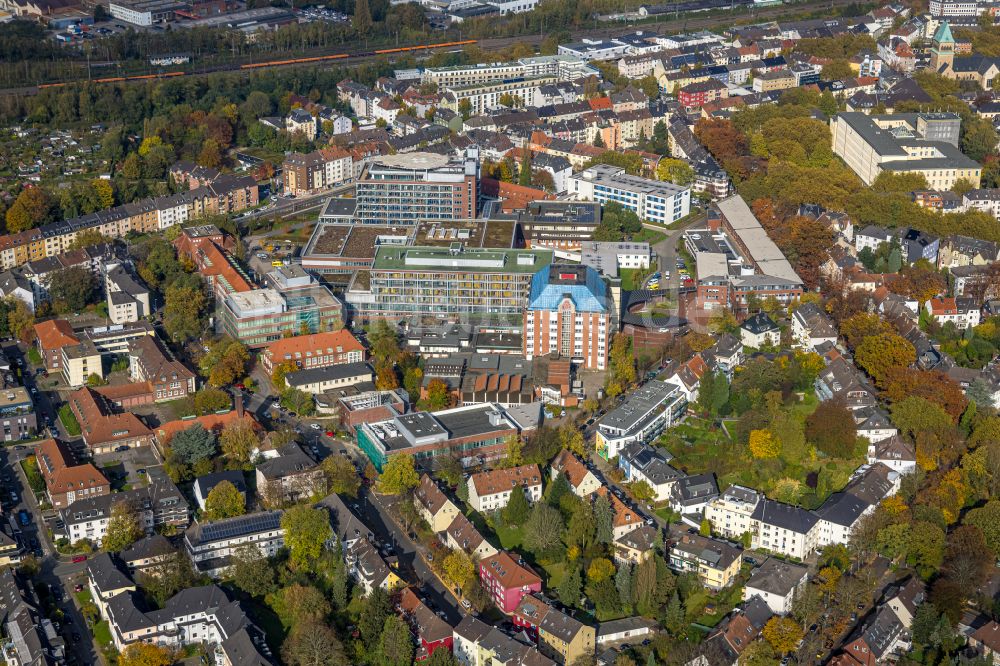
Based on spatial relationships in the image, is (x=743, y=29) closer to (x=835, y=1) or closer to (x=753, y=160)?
(x=835, y=1)

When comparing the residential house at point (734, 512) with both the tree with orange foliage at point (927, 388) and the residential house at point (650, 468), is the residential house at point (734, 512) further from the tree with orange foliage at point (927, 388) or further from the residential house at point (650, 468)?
the tree with orange foliage at point (927, 388)

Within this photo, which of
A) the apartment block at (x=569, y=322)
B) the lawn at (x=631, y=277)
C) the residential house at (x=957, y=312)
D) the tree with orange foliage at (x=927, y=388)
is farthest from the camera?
the lawn at (x=631, y=277)

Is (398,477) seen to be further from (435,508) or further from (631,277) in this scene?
(631,277)

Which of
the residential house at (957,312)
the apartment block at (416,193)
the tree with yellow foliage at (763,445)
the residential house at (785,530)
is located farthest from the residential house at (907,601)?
the apartment block at (416,193)

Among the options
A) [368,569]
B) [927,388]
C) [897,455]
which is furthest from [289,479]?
[927,388]

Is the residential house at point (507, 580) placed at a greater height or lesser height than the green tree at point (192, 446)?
lesser

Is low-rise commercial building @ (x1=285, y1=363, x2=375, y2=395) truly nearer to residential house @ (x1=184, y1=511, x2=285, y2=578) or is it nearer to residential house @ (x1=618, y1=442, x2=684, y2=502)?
residential house @ (x1=184, y1=511, x2=285, y2=578)
